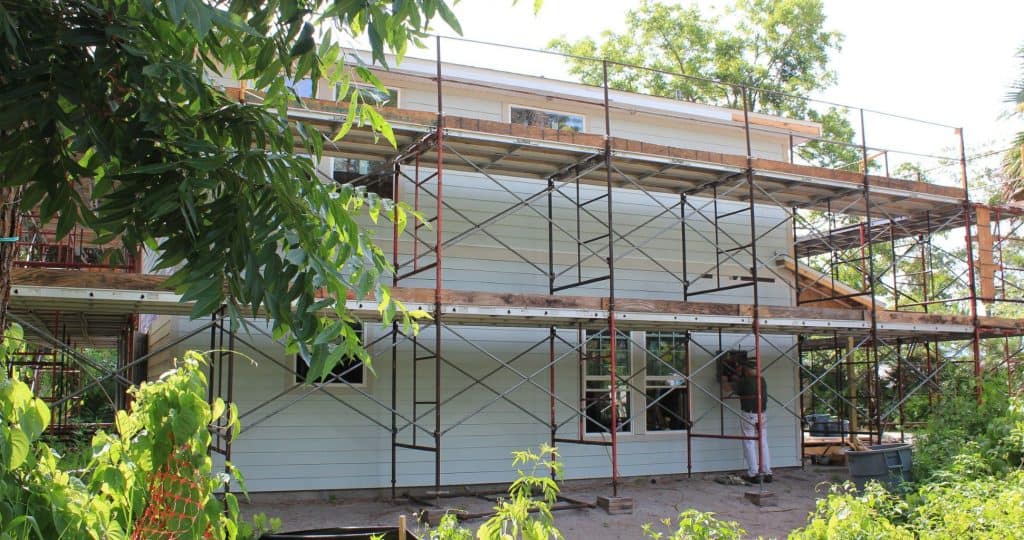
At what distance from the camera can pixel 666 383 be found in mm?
15258

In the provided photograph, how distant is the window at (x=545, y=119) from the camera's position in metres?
15.1

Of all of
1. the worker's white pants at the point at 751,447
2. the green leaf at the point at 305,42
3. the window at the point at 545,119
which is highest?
the window at the point at 545,119

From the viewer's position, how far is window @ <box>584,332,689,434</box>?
14.6 metres

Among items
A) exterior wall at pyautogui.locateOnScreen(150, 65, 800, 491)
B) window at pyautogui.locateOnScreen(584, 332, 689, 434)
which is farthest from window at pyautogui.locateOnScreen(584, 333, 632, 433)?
exterior wall at pyautogui.locateOnScreen(150, 65, 800, 491)

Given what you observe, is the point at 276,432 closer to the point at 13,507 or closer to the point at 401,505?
the point at 401,505

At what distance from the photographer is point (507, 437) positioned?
13664mm

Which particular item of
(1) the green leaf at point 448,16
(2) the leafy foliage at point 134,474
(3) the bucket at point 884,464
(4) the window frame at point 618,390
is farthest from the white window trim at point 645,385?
(1) the green leaf at point 448,16

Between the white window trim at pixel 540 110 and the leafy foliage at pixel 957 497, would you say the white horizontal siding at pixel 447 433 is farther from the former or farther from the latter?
the leafy foliage at pixel 957 497

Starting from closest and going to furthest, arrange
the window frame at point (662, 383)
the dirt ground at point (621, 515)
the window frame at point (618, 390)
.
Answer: the dirt ground at point (621, 515)
the window frame at point (618, 390)
the window frame at point (662, 383)

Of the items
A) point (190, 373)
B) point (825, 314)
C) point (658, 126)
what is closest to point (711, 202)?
point (658, 126)

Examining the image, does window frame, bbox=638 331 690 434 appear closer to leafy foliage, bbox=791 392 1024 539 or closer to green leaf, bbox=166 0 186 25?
leafy foliage, bbox=791 392 1024 539

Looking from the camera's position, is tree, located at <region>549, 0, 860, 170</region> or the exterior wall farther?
tree, located at <region>549, 0, 860, 170</region>

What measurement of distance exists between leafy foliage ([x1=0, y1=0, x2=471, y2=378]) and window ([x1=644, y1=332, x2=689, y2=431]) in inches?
484

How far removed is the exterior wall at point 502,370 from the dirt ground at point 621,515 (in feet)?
1.05
